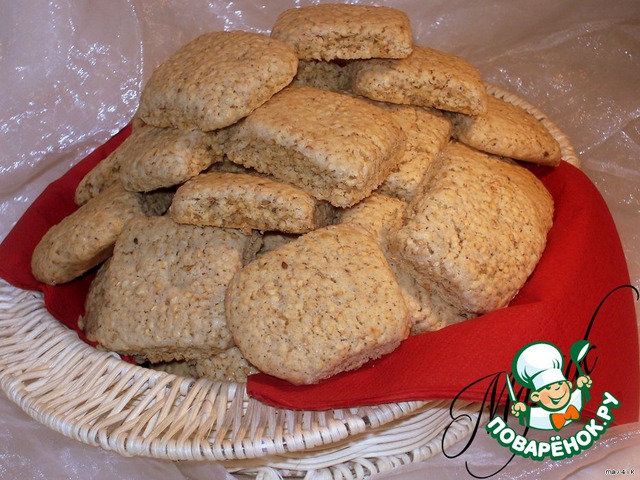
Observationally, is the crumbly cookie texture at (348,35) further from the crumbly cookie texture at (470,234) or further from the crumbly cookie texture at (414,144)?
the crumbly cookie texture at (470,234)

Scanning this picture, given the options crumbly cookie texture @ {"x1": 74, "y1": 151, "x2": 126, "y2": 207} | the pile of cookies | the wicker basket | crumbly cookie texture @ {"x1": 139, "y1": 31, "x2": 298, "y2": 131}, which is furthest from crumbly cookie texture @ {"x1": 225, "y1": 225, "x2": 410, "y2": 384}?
crumbly cookie texture @ {"x1": 74, "y1": 151, "x2": 126, "y2": 207}

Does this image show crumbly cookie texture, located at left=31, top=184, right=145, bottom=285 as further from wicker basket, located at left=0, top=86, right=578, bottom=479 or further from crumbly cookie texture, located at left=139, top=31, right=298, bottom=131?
crumbly cookie texture, located at left=139, top=31, right=298, bottom=131

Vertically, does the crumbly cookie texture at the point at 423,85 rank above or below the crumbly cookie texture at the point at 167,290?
above

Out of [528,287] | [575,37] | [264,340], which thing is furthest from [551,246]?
[575,37]

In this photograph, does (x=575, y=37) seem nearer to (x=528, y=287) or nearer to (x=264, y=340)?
(x=528, y=287)

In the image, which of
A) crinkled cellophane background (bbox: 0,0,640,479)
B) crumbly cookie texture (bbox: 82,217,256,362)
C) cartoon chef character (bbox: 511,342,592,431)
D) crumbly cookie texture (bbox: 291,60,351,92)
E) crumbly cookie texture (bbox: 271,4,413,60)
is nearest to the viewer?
cartoon chef character (bbox: 511,342,592,431)

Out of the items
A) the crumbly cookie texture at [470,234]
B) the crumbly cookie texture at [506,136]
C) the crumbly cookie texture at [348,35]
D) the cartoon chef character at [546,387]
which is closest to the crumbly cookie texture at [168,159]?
the crumbly cookie texture at [348,35]

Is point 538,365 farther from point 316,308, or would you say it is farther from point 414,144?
point 414,144
